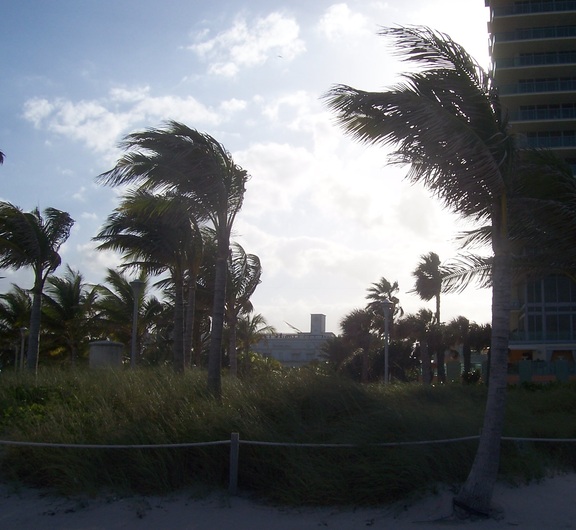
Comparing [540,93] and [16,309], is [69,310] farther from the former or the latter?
[540,93]

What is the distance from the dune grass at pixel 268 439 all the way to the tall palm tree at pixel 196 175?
2.39 meters

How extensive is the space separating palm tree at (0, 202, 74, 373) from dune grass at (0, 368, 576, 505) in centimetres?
964

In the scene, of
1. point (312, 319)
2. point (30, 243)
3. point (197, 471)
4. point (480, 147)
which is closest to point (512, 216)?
point (480, 147)

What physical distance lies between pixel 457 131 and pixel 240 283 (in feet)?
55.3

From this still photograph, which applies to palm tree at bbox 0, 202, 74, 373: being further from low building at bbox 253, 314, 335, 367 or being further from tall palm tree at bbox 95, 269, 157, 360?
low building at bbox 253, 314, 335, 367

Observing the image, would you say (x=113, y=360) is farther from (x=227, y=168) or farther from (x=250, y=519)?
(x=250, y=519)

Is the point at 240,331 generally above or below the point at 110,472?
above

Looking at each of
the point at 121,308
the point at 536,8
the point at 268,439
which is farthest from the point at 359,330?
the point at 268,439

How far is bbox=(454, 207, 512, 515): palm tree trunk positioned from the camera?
7523mm

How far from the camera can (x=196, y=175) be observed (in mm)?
13211

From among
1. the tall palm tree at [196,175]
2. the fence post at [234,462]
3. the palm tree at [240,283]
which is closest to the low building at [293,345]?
the palm tree at [240,283]

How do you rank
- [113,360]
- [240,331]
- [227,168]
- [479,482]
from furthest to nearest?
[240,331] → [113,360] → [227,168] → [479,482]

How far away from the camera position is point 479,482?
7535mm

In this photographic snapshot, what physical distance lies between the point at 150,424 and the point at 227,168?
18.8 feet
